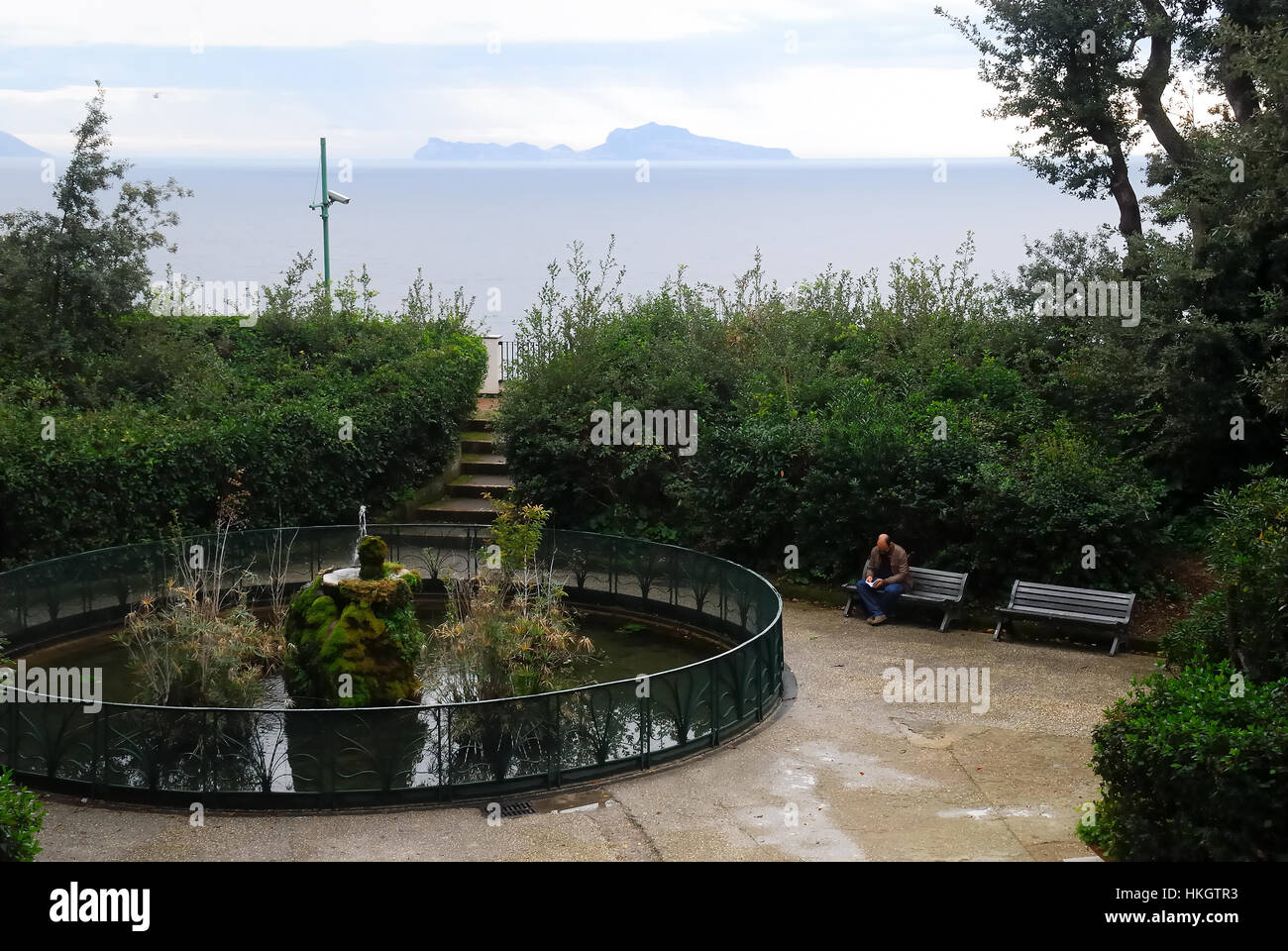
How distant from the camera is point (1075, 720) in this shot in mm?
11875

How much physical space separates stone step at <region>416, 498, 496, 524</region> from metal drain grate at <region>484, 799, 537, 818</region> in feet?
30.8

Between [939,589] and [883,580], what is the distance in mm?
667

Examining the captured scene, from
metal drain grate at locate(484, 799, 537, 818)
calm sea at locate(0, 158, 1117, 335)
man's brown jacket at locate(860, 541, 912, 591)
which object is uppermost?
calm sea at locate(0, 158, 1117, 335)

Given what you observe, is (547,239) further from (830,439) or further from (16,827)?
(16,827)

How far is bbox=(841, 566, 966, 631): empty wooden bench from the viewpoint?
14.8 m

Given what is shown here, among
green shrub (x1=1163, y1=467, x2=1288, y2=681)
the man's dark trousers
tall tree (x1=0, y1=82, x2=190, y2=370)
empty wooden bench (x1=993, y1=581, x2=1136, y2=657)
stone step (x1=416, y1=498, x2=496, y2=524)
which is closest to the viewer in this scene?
green shrub (x1=1163, y1=467, x2=1288, y2=681)

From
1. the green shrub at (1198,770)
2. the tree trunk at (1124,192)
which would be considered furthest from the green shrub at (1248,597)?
the tree trunk at (1124,192)

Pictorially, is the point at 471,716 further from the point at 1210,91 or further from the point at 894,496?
the point at 1210,91

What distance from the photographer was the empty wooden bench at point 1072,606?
13.9 metres

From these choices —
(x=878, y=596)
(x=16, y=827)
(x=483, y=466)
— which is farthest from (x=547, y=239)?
(x=16, y=827)

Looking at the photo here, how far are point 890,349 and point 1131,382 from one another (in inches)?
191

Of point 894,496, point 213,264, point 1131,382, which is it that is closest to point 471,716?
point 894,496

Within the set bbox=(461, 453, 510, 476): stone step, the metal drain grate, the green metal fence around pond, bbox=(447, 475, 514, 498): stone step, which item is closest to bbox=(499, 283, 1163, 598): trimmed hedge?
bbox=(447, 475, 514, 498): stone step

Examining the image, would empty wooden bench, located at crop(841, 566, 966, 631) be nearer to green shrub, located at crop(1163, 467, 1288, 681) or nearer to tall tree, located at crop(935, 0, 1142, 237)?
green shrub, located at crop(1163, 467, 1288, 681)
